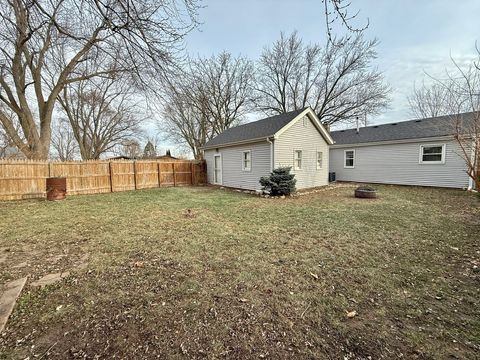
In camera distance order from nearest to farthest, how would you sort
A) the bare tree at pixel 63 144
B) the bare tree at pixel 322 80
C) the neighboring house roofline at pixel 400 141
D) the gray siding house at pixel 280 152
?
the gray siding house at pixel 280 152 → the neighboring house roofline at pixel 400 141 → the bare tree at pixel 322 80 → the bare tree at pixel 63 144

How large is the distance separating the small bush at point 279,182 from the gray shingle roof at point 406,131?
7.86 meters

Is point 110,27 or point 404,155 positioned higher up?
point 110,27

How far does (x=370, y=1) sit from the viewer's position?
9.69ft

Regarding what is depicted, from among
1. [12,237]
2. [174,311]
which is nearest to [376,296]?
[174,311]

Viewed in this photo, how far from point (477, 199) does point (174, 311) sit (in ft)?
38.1

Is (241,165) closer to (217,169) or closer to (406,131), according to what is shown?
(217,169)

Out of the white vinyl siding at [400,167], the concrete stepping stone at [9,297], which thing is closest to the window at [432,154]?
the white vinyl siding at [400,167]

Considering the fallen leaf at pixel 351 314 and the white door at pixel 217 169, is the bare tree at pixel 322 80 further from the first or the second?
the fallen leaf at pixel 351 314

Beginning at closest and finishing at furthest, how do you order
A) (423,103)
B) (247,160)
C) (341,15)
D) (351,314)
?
(351,314) < (341,15) < (247,160) < (423,103)

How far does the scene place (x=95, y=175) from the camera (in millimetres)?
12180

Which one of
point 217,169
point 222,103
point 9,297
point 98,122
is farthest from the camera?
point 98,122

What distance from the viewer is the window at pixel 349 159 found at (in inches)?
621

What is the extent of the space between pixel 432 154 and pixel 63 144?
40689mm

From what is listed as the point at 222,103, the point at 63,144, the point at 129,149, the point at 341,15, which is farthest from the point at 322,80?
the point at 63,144
